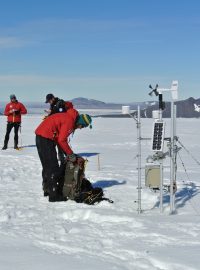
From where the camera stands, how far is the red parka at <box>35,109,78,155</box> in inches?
286

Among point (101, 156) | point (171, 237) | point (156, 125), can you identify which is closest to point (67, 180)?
point (156, 125)

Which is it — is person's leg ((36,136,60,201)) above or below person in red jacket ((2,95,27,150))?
below

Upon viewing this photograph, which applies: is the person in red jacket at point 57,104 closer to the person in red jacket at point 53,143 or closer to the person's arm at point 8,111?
the person in red jacket at point 53,143

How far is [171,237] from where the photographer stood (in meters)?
5.39

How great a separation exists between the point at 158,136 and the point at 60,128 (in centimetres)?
167

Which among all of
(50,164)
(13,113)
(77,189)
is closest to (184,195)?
(77,189)

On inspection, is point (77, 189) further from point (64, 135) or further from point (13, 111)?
point (13, 111)

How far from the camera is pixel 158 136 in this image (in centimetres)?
663

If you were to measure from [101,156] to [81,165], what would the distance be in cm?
706

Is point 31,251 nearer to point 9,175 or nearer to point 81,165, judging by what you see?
point 81,165

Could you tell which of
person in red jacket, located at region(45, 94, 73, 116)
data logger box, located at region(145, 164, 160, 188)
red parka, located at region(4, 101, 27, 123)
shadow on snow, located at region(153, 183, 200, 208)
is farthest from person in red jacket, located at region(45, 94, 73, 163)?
red parka, located at region(4, 101, 27, 123)

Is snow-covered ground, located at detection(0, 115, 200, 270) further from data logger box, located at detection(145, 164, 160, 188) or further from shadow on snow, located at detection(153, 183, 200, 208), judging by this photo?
data logger box, located at detection(145, 164, 160, 188)

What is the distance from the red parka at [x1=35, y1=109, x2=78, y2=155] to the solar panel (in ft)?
4.48

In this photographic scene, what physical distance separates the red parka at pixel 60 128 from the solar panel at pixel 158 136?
1.36m
